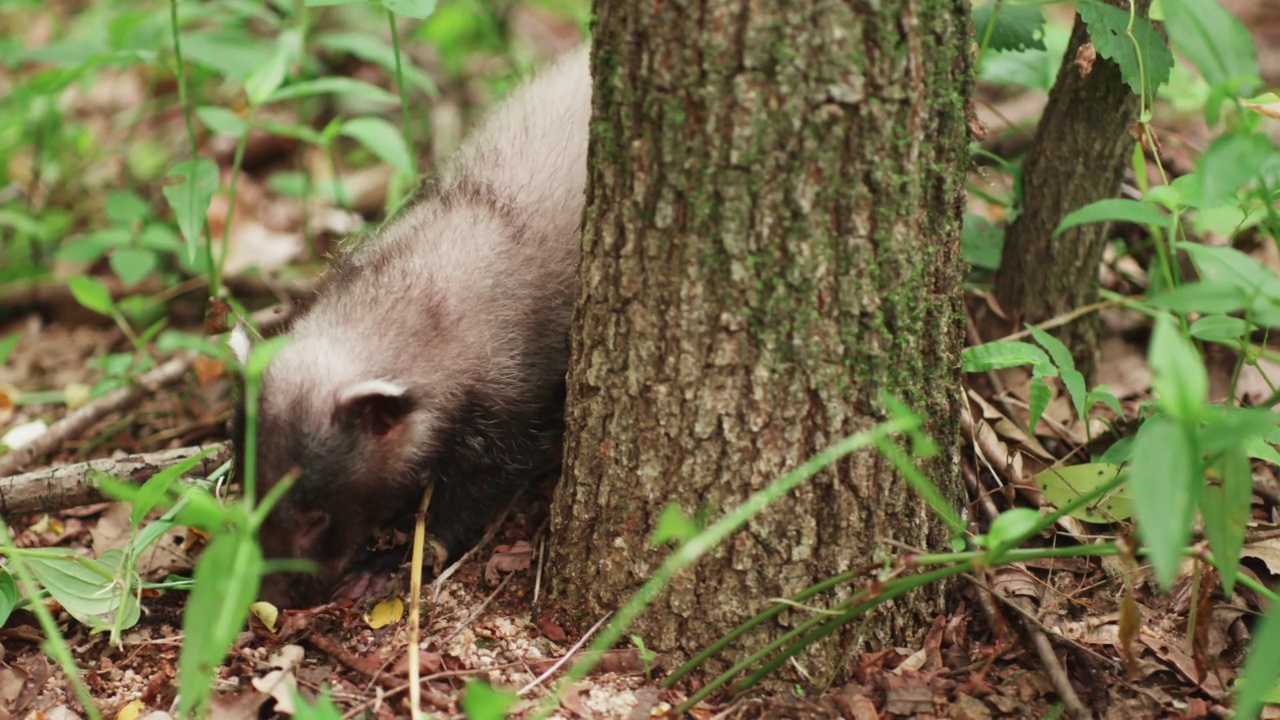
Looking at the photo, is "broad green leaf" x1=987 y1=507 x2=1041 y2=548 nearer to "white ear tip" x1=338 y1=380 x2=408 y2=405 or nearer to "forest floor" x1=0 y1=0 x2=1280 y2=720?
"forest floor" x1=0 y1=0 x2=1280 y2=720

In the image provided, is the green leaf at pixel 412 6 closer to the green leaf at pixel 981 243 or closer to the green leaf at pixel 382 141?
the green leaf at pixel 382 141

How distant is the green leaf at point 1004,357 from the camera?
3.12 meters

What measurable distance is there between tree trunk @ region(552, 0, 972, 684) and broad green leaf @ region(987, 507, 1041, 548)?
562mm

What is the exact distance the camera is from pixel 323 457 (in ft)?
11.6

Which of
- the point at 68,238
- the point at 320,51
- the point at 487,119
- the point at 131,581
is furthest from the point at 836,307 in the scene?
the point at 320,51

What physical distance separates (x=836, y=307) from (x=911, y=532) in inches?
28.0

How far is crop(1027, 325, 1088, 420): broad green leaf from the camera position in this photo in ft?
10.3

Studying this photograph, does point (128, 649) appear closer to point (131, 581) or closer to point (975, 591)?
point (131, 581)

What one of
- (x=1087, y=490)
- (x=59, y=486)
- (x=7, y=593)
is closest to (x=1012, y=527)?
(x=1087, y=490)

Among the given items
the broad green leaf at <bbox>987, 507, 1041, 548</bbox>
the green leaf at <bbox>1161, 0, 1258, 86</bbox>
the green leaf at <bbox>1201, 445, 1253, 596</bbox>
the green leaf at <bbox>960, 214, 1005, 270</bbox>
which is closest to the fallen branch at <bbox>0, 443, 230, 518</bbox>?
the broad green leaf at <bbox>987, 507, 1041, 548</bbox>

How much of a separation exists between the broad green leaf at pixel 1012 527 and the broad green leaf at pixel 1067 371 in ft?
3.29

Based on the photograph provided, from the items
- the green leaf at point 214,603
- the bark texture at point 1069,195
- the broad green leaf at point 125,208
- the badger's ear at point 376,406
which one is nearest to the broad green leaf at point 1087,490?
the bark texture at point 1069,195

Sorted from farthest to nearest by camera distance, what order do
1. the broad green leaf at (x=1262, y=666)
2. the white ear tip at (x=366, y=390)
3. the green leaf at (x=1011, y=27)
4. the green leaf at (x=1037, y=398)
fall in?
the green leaf at (x=1011, y=27) < the white ear tip at (x=366, y=390) < the green leaf at (x=1037, y=398) < the broad green leaf at (x=1262, y=666)

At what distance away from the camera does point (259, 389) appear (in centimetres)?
349
